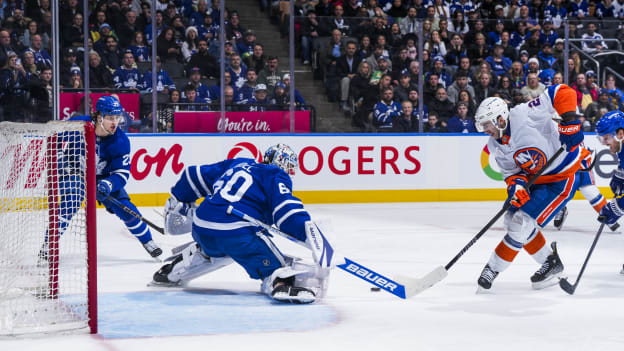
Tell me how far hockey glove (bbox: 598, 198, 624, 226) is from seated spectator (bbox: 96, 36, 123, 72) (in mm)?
5334

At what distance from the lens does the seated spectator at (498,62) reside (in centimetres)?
993

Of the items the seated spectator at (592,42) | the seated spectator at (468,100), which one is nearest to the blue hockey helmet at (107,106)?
the seated spectator at (468,100)

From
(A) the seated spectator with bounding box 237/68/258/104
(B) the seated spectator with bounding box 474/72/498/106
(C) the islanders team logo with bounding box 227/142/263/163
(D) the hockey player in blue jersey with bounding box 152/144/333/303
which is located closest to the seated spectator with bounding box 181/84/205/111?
(A) the seated spectator with bounding box 237/68/258/104

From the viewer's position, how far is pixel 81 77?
8.51 meters

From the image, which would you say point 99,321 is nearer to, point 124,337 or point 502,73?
point 124,337

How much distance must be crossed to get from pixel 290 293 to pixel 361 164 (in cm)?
538

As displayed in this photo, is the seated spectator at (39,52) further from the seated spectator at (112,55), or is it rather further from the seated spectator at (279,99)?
the seated spectator at (279,99)

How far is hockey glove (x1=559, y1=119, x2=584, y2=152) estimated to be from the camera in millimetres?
4289

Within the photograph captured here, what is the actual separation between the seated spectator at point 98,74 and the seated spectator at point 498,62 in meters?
4.48

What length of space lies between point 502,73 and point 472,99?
58cm

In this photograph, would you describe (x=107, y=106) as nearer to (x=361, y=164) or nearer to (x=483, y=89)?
(x=361, y=164)

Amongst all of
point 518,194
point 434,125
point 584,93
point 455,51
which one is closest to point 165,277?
point 518,194

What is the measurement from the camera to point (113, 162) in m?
5.33

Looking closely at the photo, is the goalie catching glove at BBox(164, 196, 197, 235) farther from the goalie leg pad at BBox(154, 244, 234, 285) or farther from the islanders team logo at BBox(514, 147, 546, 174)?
the islanders team logo at BBox(514, 147, 546, 174)
